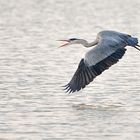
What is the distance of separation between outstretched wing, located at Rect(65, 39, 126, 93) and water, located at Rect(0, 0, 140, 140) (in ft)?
1.46

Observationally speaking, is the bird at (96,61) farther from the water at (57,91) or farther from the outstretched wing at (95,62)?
the water at (57,91)

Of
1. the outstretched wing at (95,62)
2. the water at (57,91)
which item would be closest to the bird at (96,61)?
the outstretched wing at (95,62)

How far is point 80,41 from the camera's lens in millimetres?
16781

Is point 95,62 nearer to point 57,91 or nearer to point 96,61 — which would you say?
point 96,61

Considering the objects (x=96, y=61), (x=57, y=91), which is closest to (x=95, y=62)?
(x=96, y=61)

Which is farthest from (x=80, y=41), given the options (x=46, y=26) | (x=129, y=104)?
(x=46, y=26)

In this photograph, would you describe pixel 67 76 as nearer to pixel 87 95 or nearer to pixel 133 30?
pixel 87 95

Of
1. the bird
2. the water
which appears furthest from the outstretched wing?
the water

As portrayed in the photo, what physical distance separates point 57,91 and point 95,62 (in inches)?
83.3

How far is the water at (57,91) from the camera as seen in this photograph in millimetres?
12758

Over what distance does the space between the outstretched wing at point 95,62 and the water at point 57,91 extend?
17.6 inches

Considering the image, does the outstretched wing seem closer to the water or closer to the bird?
the bird

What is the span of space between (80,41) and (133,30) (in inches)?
451

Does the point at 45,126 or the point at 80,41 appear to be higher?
the point at 80,41
